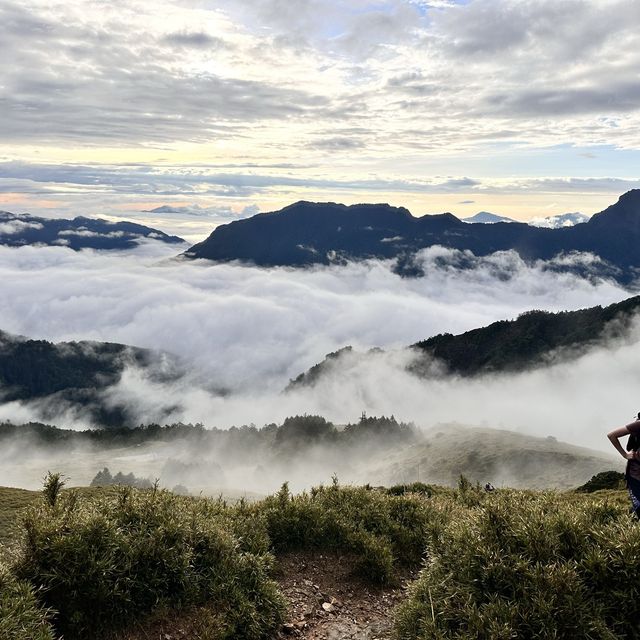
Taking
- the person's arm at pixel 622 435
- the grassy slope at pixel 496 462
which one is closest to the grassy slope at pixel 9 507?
the person's arm at pixel 622 435

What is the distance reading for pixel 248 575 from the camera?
34.9 feet

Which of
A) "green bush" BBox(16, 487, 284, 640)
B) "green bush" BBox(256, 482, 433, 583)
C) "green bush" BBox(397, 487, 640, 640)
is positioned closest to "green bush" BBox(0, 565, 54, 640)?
"green bush" BBox(16, 487, 284, 640)

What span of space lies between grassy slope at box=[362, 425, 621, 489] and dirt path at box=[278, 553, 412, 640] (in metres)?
135

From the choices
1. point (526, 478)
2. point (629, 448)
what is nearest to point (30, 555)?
point (629, 448)

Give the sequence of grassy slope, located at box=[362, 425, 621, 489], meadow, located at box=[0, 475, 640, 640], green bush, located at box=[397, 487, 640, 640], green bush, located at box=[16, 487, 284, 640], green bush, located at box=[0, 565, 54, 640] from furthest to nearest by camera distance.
→ grassy slope, located at box=[362, 425, 621, 489], green bush, located at box=[16, 487, 284, 640], meadow, located at box=[0, 475, 640, 640], green bush, located at box=[397, 487, 640, 640], green bush, located at box=[0, 565, 54, 640]

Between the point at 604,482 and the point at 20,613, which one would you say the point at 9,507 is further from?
the point at 604,482

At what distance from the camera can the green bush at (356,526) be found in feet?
43.5

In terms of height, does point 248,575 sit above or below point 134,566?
below

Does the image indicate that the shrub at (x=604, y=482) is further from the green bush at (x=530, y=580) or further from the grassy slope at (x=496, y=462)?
the green bush at (x=530, y=580)

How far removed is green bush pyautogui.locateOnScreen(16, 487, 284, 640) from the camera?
8.70 m

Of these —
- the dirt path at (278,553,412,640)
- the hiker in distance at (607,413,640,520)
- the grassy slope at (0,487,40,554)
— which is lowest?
the grassy slope at (0,487,40,554)

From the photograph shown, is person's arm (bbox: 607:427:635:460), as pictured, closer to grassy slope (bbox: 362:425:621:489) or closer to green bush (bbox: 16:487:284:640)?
green bush (bbox: 16:487:284:640)

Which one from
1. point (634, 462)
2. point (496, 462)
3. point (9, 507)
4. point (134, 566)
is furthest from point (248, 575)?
point (496, 462)

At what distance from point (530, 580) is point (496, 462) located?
167 meters
